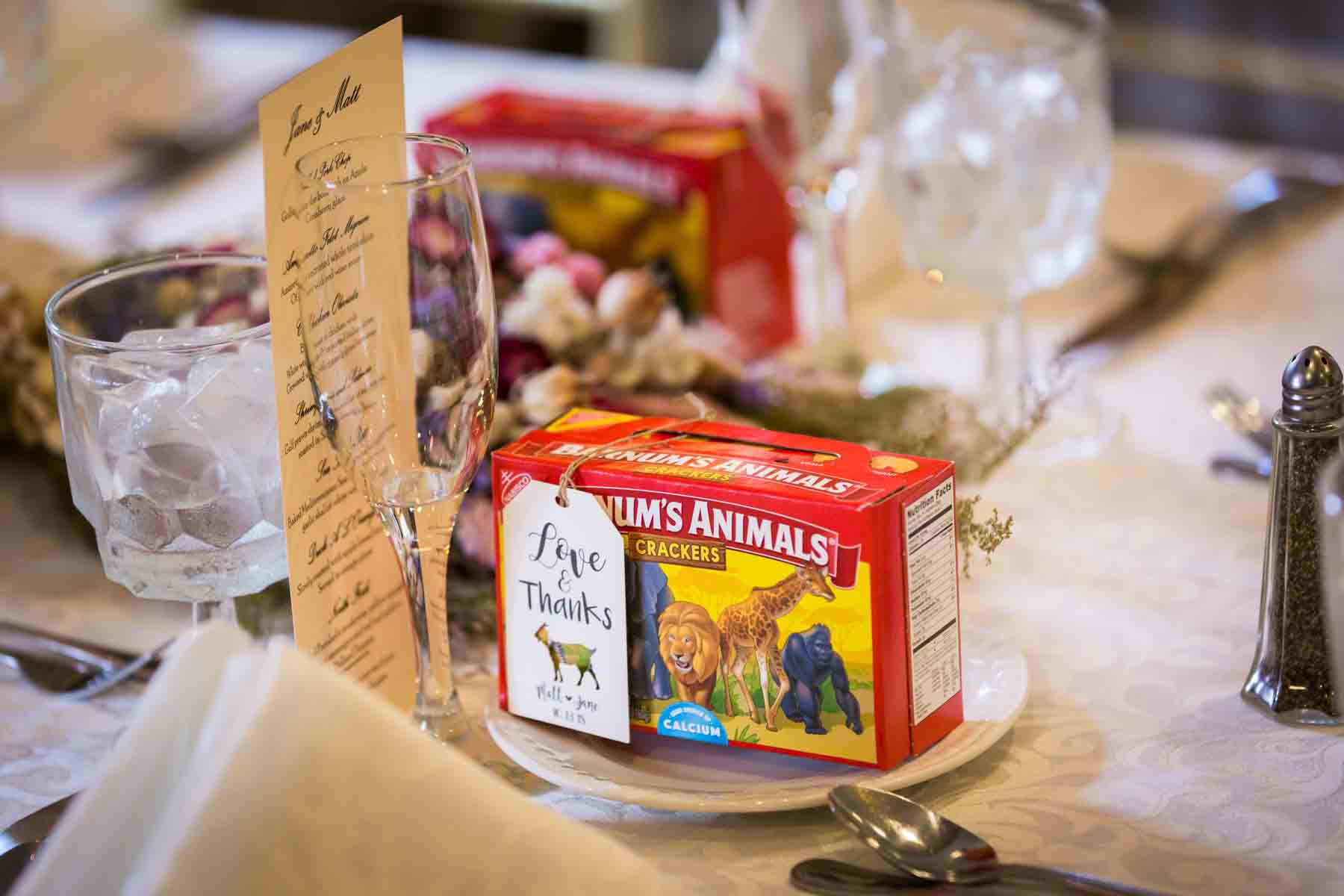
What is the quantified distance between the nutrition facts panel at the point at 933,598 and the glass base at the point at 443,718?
0.22m

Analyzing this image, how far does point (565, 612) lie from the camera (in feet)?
2.09

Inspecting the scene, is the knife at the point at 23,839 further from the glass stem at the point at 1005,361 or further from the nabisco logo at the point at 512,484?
the glass stem at the point at 1005,361

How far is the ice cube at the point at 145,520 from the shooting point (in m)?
0.63

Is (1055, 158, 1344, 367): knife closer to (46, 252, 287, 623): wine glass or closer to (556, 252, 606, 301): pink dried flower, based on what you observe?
(556, 252, 606, 301): pink dried flower

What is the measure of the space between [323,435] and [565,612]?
0.13 metres

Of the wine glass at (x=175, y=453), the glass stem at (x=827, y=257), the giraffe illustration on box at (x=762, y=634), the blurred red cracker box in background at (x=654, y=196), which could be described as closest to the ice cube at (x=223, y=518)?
the wine glass at (x=175, y=453)

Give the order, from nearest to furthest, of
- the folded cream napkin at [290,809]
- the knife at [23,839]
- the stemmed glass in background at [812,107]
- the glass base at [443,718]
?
the folded cream napkin at [290,809], the knife at [23,839], the glass base at [443,718], the stemmed glass in background at [812,107]

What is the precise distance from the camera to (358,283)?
1.88ft

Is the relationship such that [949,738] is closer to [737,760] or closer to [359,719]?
[737,760]

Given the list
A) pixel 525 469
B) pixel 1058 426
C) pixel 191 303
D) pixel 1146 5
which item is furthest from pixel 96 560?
pixel 1146 5

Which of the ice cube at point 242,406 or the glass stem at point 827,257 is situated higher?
the ice cube at point 242,406

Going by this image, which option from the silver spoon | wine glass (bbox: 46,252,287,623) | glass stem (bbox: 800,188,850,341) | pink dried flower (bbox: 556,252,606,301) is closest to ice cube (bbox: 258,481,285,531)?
wine glass (bbox: 46,252,287,623)

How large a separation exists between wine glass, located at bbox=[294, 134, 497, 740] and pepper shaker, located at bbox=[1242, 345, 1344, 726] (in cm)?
34

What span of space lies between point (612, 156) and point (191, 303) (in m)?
0.48
